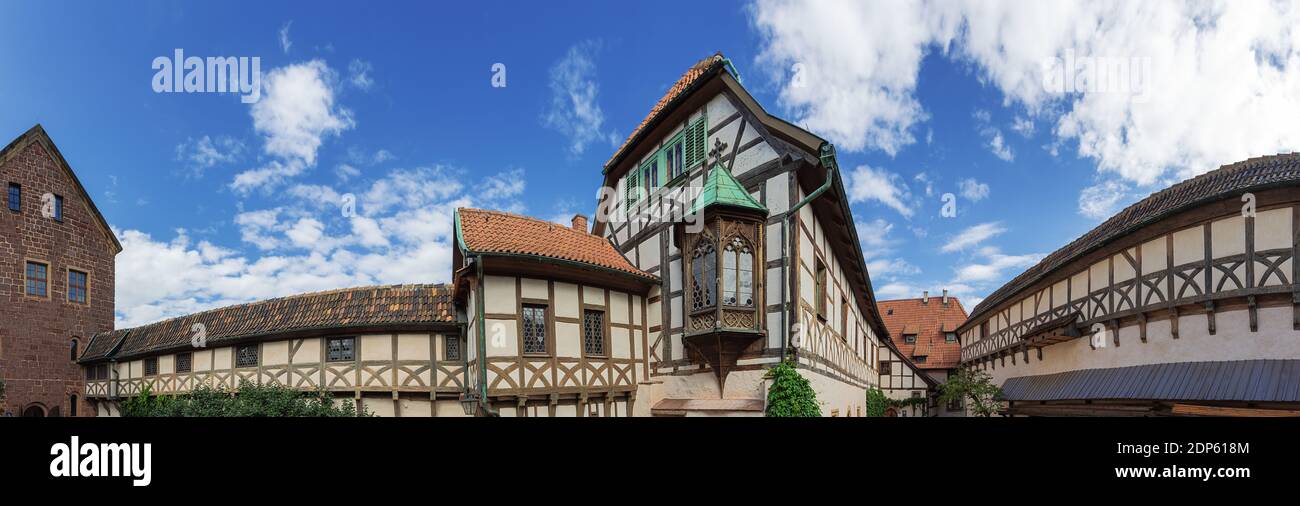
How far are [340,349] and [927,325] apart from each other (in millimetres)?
32596

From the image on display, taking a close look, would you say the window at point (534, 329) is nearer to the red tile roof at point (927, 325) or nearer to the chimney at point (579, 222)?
the chimney at point (579, 222)

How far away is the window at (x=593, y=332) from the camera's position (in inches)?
495

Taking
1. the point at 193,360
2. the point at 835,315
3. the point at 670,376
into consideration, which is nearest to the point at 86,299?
the point at 193,360

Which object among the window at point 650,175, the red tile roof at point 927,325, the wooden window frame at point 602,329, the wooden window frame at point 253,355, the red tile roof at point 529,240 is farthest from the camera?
the red tile roof at point 927,325

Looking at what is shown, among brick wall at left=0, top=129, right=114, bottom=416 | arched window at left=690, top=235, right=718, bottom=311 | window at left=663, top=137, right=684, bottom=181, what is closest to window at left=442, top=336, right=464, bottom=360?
arched window at left=690, top=235, right=718, bottom=311

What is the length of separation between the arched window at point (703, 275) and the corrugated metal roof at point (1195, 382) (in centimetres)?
957

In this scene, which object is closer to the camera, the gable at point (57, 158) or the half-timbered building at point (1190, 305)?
the half-timbered building at point (1190, 305)

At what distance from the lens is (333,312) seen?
1462 cm

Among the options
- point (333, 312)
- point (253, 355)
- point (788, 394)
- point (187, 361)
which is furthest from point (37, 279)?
point (788, 394)

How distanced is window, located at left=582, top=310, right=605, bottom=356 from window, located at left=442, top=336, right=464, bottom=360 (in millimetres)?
3879

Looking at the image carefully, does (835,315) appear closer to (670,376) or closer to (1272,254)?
(670,376)

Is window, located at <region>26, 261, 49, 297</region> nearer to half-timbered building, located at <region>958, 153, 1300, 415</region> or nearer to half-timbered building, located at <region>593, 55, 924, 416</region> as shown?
half-timbered building, located at <region>593, 55, 924, 416</region>

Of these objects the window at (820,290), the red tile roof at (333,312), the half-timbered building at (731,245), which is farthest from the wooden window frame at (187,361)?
the window at (820,290)

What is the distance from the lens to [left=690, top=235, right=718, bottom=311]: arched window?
1139cm
